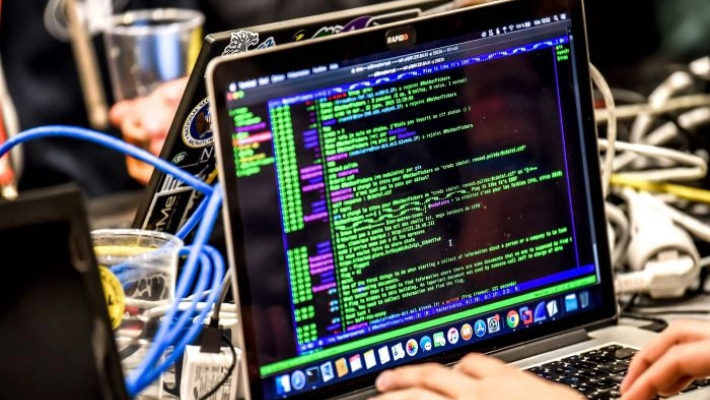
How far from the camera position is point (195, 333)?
0.83 meters

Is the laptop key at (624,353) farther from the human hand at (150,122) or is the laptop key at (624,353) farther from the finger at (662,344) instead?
the human hand at (150,122)

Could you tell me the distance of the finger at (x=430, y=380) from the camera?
0.75 metres

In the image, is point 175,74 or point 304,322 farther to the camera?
point 175,74

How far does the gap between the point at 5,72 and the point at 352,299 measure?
1.56 m

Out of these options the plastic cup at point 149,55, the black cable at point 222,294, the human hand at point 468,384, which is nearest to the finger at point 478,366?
the human hand at point 468,384

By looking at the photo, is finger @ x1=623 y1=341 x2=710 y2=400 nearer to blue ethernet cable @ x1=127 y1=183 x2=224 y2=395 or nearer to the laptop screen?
the laptop screen

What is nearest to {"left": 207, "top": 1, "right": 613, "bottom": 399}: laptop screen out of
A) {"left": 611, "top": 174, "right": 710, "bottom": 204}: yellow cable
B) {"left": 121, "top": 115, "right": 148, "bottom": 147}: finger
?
{"left": 611, "top": 174, "right": 710, "bottom": 204}: yellow cable

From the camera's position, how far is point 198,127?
0.93 meters

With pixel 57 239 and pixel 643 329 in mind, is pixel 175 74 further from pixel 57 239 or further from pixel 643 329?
pixel 57 239

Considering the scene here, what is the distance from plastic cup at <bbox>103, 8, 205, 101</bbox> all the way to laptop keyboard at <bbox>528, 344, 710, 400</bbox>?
3.38 feet

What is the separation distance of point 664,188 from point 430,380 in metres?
0.60

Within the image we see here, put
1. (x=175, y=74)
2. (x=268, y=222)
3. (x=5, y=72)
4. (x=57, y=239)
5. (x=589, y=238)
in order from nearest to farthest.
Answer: (x=57, y=239) → (x=268, y=222) → (x=589, y=238) → (x=175, y=74) → (x=5, y=72)

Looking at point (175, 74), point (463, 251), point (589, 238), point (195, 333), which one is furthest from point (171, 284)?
point (175, 74)

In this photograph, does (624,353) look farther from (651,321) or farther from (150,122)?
(150,122)
